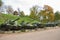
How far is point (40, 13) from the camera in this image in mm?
64875

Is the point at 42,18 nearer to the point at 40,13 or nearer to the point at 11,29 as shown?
the point at 40,13

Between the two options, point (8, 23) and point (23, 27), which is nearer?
point (8, 23)

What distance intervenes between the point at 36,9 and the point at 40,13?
8.70 feet

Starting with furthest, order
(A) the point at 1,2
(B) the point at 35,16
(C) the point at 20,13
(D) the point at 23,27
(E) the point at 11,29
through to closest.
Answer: (C) the point at 20,13, (B) the point at 35,16, (A) the point at 1,2, (D) the point at 23,27, (E) the point at 11,29

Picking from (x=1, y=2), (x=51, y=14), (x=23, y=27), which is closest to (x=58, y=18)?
(x=51, y=14)

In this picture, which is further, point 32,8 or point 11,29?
point 32,8

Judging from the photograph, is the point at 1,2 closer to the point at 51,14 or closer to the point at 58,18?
the point at 51,14

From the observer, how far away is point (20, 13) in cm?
7006

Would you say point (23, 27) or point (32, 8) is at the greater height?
point (32, 8)

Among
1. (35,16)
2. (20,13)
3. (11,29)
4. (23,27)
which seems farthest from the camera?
(20,13)

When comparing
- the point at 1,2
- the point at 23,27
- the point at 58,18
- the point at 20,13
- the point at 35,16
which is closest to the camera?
the point at 23,27

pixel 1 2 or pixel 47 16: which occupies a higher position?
pixel 1 2

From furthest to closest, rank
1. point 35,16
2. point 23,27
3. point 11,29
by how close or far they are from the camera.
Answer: point 35,16, point 23,27, point 11,29

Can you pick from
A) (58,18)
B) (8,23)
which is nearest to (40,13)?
(58,18)
